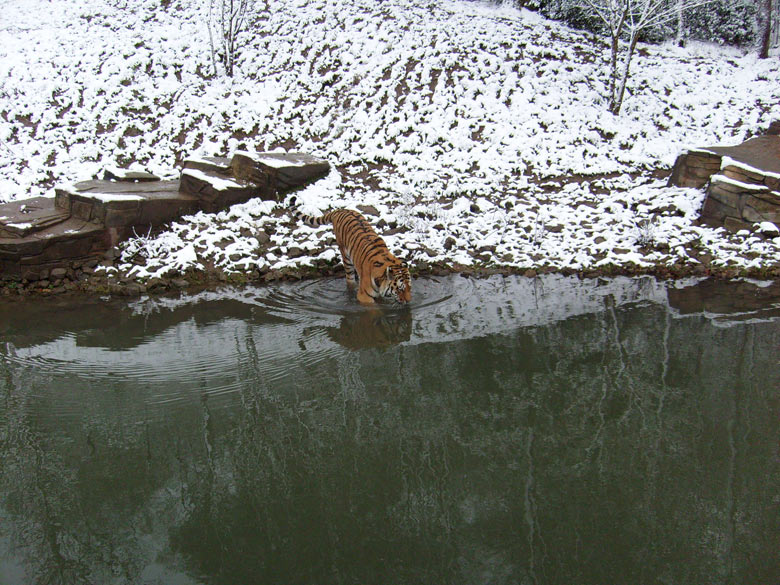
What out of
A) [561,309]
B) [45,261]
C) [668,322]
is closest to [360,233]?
[561,309]

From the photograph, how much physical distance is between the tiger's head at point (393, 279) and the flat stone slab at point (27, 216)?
4.67 m

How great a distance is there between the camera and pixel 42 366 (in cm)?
586

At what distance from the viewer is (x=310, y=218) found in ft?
27.5

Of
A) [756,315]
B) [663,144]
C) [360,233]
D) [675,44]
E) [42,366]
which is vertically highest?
[675,44]

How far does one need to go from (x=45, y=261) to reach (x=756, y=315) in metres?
8.58

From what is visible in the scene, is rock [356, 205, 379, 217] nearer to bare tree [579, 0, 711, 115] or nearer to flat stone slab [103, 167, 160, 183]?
flat stone slab [103, 167, 160, 183]

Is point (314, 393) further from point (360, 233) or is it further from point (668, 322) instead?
point (668, 322)

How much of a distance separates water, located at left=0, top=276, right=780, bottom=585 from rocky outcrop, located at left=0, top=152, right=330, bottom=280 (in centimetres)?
115

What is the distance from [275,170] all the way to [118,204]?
7.98ft

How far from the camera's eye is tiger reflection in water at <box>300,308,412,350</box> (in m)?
6.26

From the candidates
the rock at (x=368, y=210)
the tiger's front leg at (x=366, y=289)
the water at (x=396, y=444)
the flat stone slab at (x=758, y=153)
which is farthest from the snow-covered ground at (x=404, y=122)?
the water at (x=396, y=444)

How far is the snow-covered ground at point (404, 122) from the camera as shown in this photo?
8758 millimetres

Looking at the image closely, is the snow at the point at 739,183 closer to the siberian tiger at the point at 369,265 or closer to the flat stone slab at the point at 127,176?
the siberian tiger at the point at 369,265

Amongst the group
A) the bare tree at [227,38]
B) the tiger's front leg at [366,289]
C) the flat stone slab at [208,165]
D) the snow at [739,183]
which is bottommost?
the tiger's front leg at [366,289]
